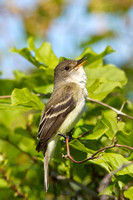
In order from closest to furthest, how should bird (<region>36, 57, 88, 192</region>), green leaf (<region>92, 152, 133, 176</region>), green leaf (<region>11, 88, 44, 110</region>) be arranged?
green leaf (<region>92, 152, 133, 176</region>)
green leaf (<region>11, 88, 44, 110</region>)
bird (<region>36, 57, 88, 192</region>)

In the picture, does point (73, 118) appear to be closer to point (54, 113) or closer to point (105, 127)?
point (54, 113)

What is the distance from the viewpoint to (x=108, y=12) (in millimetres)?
6645

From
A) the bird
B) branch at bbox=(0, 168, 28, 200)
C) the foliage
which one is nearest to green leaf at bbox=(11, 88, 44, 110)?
the foliage

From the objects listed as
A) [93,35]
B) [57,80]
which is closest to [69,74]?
[57,80]

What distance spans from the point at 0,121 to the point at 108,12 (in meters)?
3.62

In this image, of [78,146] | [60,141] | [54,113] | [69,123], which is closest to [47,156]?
[60,141]

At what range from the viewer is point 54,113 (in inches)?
147

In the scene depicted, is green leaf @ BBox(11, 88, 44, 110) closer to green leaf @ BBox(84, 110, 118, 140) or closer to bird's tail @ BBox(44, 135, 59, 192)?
bird's tail @ BBox(44, 135, 59, 192)

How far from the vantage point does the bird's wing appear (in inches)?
139

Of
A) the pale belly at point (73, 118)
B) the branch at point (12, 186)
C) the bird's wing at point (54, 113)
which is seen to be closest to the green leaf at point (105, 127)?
the pale belly at point (73, 118)

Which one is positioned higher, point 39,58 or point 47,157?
point 39,58

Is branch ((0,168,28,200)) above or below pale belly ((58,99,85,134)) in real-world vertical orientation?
below

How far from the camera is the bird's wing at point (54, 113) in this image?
11.6 ft

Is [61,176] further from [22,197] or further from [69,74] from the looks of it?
[69,74]
